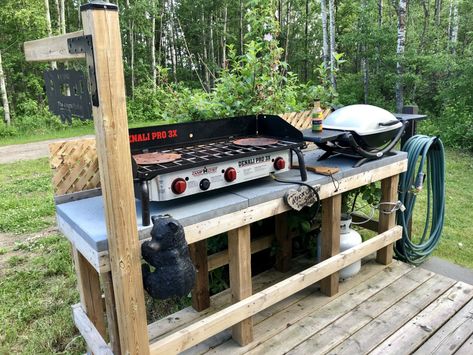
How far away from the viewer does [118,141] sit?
1.38 m

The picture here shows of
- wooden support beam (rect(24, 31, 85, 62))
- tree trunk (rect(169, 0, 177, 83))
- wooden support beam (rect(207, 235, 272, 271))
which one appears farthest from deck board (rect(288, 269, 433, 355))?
tree trunk (rect(169, 0, 177, 83))

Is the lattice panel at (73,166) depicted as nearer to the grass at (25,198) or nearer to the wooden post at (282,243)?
the wooden post at (282,243)

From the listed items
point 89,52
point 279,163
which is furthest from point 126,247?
point 279,163

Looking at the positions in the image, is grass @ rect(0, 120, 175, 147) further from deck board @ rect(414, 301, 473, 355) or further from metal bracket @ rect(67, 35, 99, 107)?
metal bracket @ rect(67, 35, 99, 107)

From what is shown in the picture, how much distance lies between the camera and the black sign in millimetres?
1353

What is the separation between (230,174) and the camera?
1936mm

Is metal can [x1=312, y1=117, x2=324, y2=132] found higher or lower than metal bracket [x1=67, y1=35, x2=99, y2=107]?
lower

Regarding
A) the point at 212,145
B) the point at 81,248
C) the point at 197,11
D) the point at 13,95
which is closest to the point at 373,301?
the point at 212,145

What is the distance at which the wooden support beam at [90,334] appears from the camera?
1.77 meters

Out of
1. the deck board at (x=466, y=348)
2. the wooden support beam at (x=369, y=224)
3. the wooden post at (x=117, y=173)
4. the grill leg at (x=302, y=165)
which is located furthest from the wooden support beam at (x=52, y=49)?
the wooden support beam at (x=369, y=224)

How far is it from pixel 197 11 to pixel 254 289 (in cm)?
2124

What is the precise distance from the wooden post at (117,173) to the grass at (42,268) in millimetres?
1023

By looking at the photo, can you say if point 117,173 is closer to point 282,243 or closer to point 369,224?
point 282,243

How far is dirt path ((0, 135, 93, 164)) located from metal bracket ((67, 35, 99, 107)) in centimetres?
727
